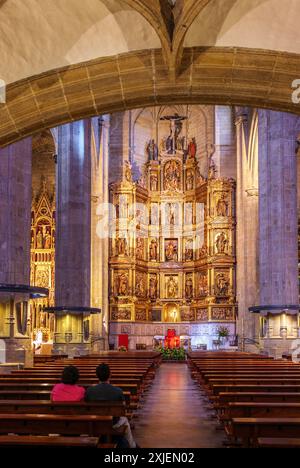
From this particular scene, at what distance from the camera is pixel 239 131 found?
37.4 m

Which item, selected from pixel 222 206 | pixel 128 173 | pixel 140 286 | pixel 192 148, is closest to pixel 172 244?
pixel 140 286

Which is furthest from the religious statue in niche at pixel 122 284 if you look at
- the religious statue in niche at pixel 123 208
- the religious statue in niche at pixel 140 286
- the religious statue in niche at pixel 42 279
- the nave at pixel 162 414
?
the nave at pixel 162 414

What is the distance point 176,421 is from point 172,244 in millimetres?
31151

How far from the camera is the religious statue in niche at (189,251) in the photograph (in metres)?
40.8

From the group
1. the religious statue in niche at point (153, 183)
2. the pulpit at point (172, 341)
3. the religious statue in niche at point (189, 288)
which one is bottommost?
the pulpit at point (172, 341)

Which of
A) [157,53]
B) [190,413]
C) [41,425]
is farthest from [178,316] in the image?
[41,425]

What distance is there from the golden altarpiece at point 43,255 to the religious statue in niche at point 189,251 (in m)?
8.47

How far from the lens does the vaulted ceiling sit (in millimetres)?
9977

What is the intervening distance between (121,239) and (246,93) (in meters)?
29.5

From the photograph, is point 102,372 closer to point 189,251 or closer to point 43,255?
point 43,255

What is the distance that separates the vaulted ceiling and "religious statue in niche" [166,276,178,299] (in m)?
30.6

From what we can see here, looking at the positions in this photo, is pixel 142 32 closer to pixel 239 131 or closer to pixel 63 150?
pixel 63 150

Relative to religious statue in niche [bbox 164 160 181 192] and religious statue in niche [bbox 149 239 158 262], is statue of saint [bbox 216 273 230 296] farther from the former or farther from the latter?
religious statue in niche [bbox 164 160 181 192]

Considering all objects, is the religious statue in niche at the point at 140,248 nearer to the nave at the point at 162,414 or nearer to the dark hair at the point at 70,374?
the nave at the point at 162,414
